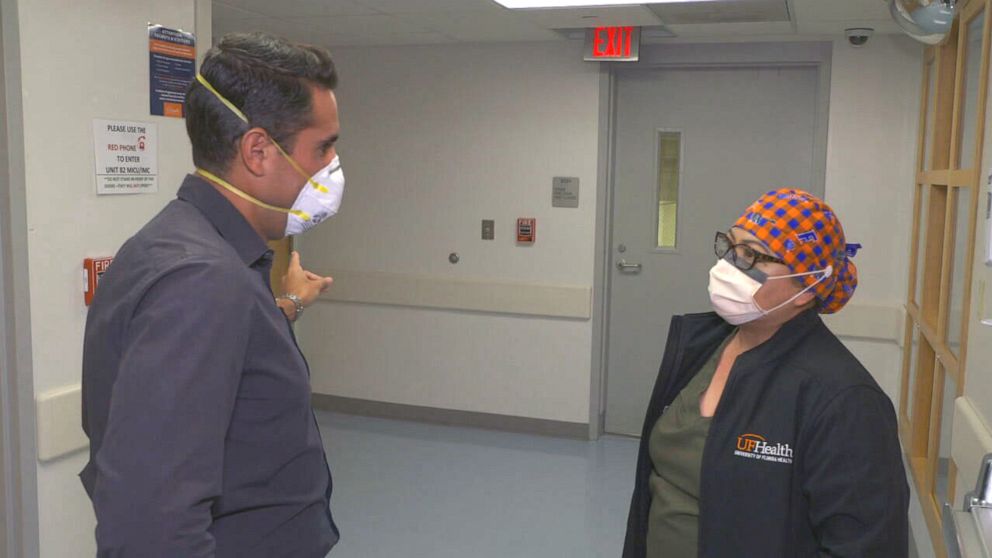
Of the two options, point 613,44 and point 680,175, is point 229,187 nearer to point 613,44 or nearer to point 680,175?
point 613,44

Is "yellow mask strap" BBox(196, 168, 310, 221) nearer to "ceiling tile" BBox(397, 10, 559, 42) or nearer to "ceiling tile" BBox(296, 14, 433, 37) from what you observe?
"ceiling tile" BBox(397, 10, 559, 42)

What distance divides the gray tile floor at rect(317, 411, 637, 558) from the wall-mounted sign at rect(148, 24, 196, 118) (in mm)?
2062

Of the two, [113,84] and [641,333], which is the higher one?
[113,84]

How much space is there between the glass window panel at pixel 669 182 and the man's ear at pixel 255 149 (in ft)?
13.5

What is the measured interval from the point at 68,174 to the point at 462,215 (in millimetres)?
3253

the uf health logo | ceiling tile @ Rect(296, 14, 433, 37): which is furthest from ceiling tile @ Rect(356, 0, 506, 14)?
the uf health logo

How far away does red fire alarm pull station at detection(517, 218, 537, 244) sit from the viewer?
5.35 metres

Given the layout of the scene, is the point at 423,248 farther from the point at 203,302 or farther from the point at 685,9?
the point at 203,302

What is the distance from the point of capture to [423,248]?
5633 millimetres

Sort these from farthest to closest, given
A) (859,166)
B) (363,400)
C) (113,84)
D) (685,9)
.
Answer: (363,400)
(859,166)
(685,9)
(113,84)

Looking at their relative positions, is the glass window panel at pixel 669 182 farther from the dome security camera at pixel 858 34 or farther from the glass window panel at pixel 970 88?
the glass window panel at pixel 970 88

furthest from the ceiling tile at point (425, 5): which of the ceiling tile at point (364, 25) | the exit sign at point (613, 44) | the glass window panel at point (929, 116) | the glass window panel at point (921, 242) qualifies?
the glass window panel at point (921, 242)

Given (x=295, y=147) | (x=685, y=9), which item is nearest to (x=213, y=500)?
(x=295, y=147)

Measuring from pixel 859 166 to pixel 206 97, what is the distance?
163 inches
